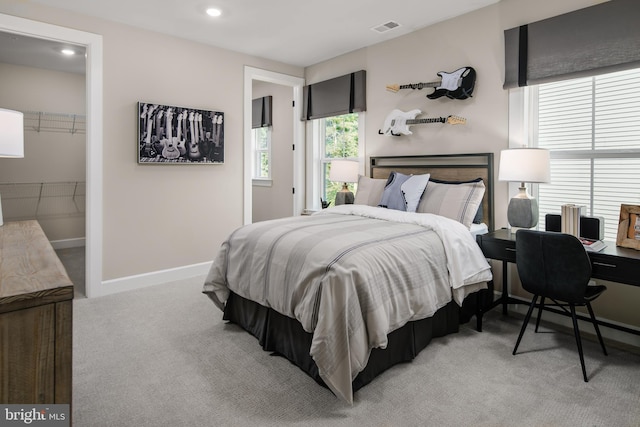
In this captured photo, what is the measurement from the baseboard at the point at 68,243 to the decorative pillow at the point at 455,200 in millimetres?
5337

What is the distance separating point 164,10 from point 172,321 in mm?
2685

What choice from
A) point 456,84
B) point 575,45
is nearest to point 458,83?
point 456,84

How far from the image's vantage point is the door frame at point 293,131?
456cm

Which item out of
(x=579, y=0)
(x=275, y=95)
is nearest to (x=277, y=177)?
(x=275, y=95)

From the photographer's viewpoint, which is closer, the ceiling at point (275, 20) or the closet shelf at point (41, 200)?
the ceiling at point (275, 20)

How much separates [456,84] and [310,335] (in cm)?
258

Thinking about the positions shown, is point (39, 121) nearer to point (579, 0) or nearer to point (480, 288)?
point (480, 288)

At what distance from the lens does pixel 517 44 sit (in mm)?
3025

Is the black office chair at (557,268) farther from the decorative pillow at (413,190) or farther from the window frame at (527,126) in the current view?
the decorative pillow at (413,190)

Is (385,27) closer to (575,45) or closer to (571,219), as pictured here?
(575,45)

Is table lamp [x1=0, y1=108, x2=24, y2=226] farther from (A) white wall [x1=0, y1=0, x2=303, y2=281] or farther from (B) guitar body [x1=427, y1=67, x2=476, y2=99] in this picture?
(B) guitar body [x1=427, y1=67, x2=476, y2=99]

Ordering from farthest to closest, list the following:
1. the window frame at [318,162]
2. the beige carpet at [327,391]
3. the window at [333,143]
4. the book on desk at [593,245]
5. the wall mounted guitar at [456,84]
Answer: the window frame at [318,162]
the window at [333,143]
the wall mounted guitar at [456,84]
the book on desk at [593,245]
the beige carpet at [327,391]

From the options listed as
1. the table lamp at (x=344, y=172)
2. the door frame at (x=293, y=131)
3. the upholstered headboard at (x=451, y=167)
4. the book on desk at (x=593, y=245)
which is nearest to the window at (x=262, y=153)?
the door frame at (x=293, y=131)

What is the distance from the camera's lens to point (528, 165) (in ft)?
8.78
